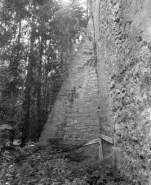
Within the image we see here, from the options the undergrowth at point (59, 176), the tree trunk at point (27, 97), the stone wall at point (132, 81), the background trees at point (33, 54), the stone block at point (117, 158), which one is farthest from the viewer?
the tree trunk at point (27, 97)

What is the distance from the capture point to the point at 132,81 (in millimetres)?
2607

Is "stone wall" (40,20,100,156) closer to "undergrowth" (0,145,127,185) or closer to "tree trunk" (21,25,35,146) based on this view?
"tree trunk" (21,25,35,146)

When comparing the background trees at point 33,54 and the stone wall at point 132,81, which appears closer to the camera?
the stone wall at point 132,81

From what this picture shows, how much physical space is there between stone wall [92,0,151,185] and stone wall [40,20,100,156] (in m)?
3.65

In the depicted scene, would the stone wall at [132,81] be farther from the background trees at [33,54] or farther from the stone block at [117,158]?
the background trees at [33,54]

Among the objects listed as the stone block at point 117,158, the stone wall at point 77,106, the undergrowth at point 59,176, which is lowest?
the undergrowth at point 59,176

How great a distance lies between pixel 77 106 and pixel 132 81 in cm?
472

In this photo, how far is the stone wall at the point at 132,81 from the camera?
2.27m

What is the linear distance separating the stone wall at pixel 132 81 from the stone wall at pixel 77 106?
3654 millimetres

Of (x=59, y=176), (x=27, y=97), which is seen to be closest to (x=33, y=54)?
(x=27, y=97)

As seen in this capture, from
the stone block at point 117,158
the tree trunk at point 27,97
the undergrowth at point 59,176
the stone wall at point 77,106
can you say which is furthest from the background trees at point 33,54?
the stone block at point 117,158

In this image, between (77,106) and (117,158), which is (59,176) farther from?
(77,106)

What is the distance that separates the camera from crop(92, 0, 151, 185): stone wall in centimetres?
227

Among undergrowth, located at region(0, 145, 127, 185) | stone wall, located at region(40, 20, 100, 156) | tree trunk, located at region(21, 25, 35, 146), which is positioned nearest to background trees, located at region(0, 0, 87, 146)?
tree trunk, located at region(21, 25, 35, 146)
